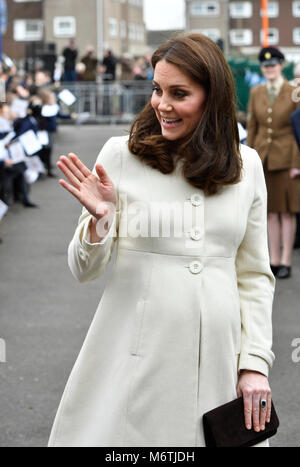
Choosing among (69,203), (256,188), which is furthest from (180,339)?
(69,203)

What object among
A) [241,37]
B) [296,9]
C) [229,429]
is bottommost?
[241,37]

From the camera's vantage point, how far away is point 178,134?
2586mm

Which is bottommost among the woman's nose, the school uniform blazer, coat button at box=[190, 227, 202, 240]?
the school uniform blazer

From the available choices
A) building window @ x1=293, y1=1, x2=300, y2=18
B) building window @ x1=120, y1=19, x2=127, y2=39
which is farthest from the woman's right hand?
building window @ x1=293, y1=1, x2=300, y2=18

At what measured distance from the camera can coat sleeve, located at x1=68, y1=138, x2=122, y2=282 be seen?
2.46 m

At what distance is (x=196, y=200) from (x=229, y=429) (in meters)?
0.65

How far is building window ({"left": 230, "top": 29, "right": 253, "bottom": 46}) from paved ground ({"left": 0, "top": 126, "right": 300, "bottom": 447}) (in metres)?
69.9

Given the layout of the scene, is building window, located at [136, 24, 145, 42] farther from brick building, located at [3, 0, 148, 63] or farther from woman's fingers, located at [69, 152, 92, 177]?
woman's fingers, located at [69, 152, 92, 177]

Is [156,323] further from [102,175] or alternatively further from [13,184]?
[13,184]

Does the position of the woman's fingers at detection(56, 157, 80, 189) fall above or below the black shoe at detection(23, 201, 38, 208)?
above

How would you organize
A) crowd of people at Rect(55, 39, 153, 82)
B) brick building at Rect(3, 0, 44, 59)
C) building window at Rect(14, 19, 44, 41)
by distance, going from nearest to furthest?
crowd of people at Rect(55, 39, 153, 82)
brick building at Rect(3, 0, 44, 59)
building window at Rect(14, 19, 44, 41)

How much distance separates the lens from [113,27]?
6366 cm

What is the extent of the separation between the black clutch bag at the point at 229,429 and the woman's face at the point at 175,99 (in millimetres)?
785

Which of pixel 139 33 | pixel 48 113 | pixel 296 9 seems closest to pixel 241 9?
pixel 296 9
